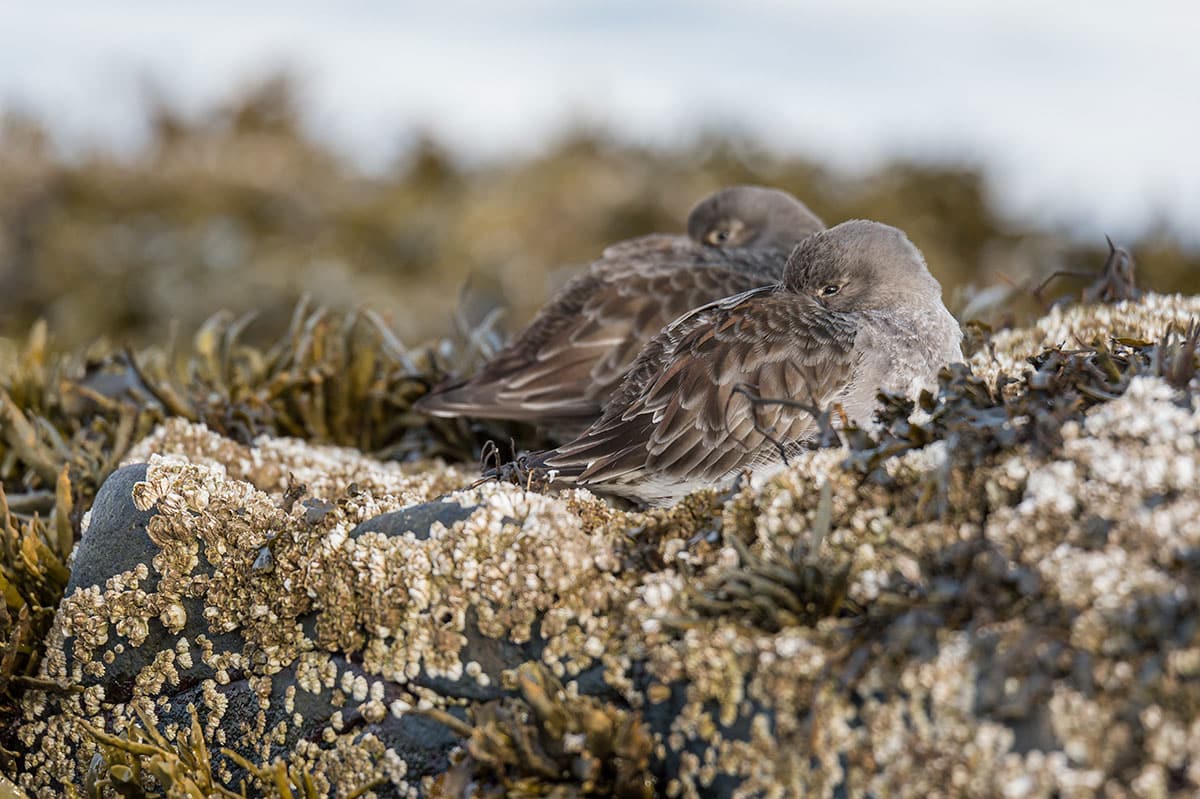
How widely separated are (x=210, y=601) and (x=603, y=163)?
12633 mm

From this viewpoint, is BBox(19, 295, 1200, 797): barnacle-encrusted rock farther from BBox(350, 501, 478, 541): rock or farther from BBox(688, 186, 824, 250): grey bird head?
BBox(688, 186, 824, 250): grey bird head

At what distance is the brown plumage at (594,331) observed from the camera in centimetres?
556

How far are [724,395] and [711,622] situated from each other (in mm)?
1330

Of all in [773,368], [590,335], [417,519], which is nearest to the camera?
[417,519]

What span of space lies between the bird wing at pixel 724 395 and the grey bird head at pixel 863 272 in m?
0.12

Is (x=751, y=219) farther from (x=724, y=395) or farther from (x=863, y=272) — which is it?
(x=724, y=395)

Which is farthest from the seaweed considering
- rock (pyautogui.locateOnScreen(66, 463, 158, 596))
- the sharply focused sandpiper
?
rock (pyautogui.locateOnScreen(66, 463, 158, 596))

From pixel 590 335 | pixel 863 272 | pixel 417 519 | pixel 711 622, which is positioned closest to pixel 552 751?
pixel 711 622

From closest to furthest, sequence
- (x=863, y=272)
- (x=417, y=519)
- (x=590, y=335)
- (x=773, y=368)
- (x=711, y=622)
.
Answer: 1. (x=711, y=622)
2. (x=417, y=519)
3. (x=773, y=368)
4. (x=863, y=272)
5. (x=590, y=335)

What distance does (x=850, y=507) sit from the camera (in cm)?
312

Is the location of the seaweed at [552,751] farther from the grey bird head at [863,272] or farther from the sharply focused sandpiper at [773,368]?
the grey bird head at [863,272]

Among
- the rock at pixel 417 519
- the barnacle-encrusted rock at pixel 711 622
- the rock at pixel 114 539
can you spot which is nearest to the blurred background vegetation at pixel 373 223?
the rock at pixel 114 539

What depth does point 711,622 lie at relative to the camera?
2.92m

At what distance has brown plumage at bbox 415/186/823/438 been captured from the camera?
5.56 meters
